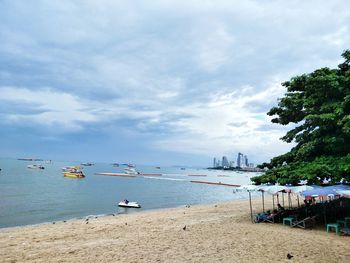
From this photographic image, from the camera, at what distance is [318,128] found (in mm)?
19359

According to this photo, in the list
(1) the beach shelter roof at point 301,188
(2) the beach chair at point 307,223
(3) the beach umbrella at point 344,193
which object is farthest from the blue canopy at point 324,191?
(2) the beach chair at point 307,223

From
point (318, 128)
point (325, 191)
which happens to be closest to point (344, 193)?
point (325, 191)

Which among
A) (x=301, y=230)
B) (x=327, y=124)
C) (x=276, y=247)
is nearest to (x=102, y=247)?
(x=276, y=247)

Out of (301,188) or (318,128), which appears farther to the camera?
(318,128)

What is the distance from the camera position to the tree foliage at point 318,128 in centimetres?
1692

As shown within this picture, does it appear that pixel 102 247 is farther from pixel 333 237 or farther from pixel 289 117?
pixel 289 117

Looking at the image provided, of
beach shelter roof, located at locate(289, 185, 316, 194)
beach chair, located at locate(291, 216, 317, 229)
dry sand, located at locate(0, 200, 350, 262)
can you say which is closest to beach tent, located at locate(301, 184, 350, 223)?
beach shelter roof, located at locate(289, 185, 316, 194)

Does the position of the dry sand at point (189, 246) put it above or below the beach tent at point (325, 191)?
below

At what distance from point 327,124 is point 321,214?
5264mm

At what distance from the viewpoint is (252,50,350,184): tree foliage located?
16.9 metres

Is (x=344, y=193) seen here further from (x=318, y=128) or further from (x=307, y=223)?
(x=318, y=128)

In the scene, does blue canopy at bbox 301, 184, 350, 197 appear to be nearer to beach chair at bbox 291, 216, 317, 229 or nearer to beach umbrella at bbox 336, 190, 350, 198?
beach umbrella at bbox 336, 190, 350, 198

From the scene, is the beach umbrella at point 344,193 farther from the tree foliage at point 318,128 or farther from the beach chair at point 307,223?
the beach chair at point 307,223

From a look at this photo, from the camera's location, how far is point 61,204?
42719 millimetres
